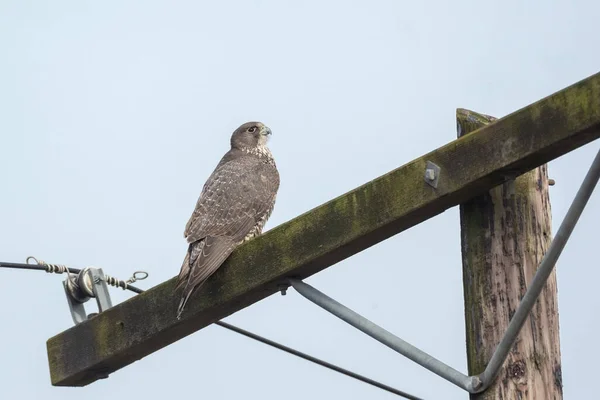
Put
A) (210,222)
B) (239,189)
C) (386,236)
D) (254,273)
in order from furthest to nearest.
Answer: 1. (239,189)
2. (210,222)
3. (254,273)
4. (386,236)

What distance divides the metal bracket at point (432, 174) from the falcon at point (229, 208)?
4.86 feet

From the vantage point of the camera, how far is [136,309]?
21.8ft

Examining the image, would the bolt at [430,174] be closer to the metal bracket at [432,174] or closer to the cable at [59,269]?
the metal bracket at [432,174]

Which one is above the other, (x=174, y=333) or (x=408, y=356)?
(x=174, y=333)

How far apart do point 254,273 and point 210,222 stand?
1461 millimetres

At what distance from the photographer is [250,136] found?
9930 millimetres

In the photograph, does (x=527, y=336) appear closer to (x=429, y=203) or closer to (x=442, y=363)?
(x=442, y=363)

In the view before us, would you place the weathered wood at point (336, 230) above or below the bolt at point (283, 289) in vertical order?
above

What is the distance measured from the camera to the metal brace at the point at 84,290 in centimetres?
708

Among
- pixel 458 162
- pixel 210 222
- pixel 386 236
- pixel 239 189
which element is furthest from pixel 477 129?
pixel 239 189

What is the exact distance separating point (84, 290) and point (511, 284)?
9.37 ft

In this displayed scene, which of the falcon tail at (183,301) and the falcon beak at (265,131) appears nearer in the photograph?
the falcon tail at (183,301)

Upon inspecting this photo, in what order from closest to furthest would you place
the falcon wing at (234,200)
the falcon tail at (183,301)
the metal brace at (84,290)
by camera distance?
the falcon tail at (183,301) → the metal brace at (84,290) → the falcon wing at (234,200)

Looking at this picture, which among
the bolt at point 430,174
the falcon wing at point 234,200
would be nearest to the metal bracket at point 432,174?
the bolt at point 430,174
